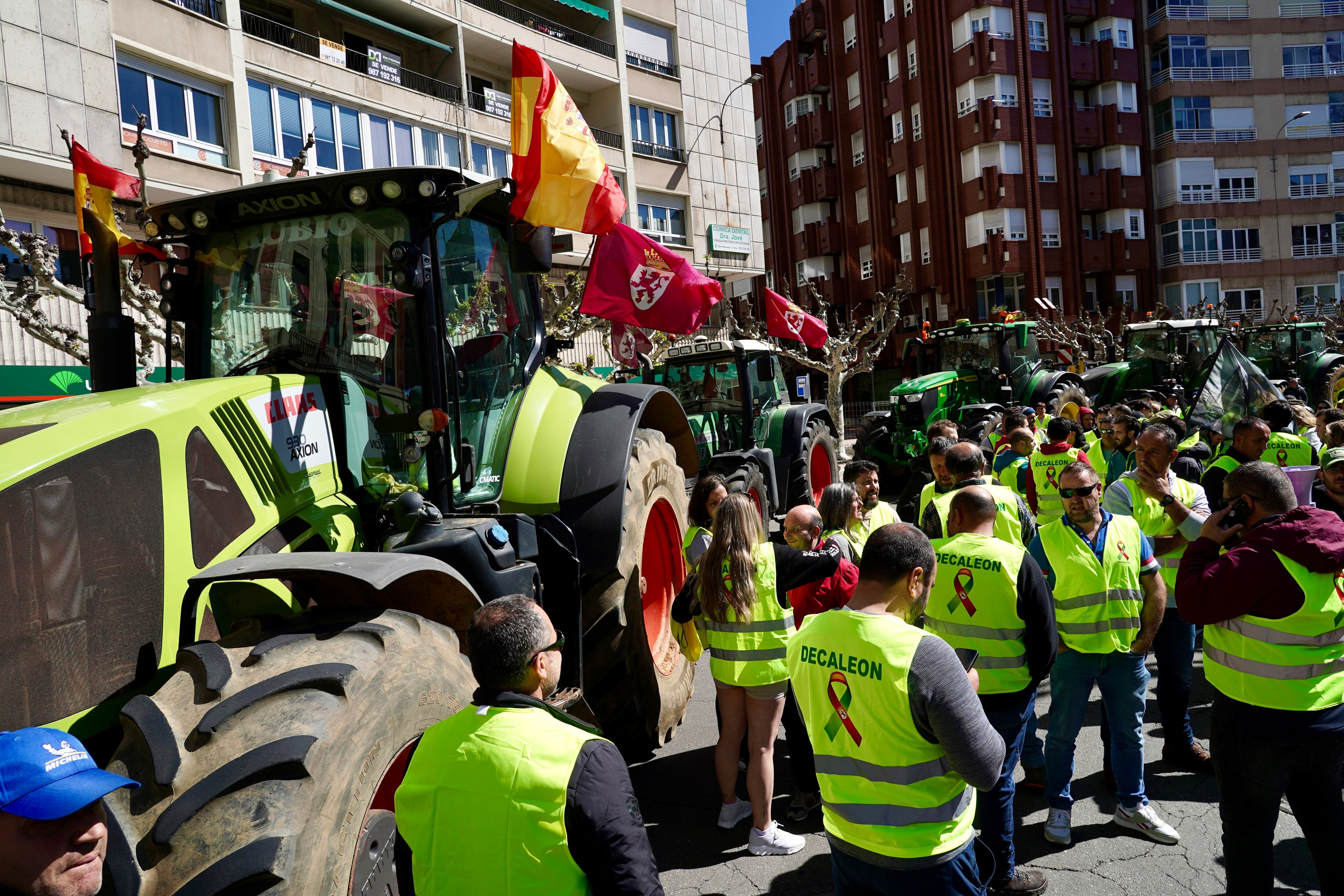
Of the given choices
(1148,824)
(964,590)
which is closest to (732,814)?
(964,590)

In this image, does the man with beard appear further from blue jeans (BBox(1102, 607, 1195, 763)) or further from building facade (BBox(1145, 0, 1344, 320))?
building facade (BBox(1145, 0, 1344, 320))

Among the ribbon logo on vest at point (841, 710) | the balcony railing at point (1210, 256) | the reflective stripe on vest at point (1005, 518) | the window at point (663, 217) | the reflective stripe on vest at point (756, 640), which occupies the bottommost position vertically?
the reflective stripe on vest at point (756, 640)

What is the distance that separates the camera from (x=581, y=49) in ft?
84.2

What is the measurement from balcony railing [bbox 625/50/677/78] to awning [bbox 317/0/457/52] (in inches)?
250

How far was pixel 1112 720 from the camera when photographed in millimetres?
4293

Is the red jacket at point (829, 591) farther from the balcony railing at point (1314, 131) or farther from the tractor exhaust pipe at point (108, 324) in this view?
the balcony railing at point (1314, 131)

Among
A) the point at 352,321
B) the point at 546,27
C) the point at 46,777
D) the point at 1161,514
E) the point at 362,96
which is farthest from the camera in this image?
the point at 546,27

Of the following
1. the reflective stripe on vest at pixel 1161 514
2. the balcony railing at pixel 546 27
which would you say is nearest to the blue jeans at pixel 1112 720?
the reflective stripe on vest at pixel 1161 514

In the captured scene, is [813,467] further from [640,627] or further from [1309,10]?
[1309,10]

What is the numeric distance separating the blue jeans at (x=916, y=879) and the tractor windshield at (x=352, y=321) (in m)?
2.31

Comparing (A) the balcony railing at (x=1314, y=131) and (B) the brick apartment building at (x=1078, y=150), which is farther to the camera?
(A) the balcony railing at (x=1314, y=131)

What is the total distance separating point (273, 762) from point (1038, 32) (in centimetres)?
3899

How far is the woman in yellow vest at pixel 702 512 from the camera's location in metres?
4.96

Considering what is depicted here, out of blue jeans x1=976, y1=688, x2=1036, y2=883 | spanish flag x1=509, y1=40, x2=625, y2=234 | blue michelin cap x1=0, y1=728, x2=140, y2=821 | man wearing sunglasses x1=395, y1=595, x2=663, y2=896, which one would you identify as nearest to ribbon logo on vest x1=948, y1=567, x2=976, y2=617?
blue jeans x1=976, y1=688, x2=1036, y2=883
